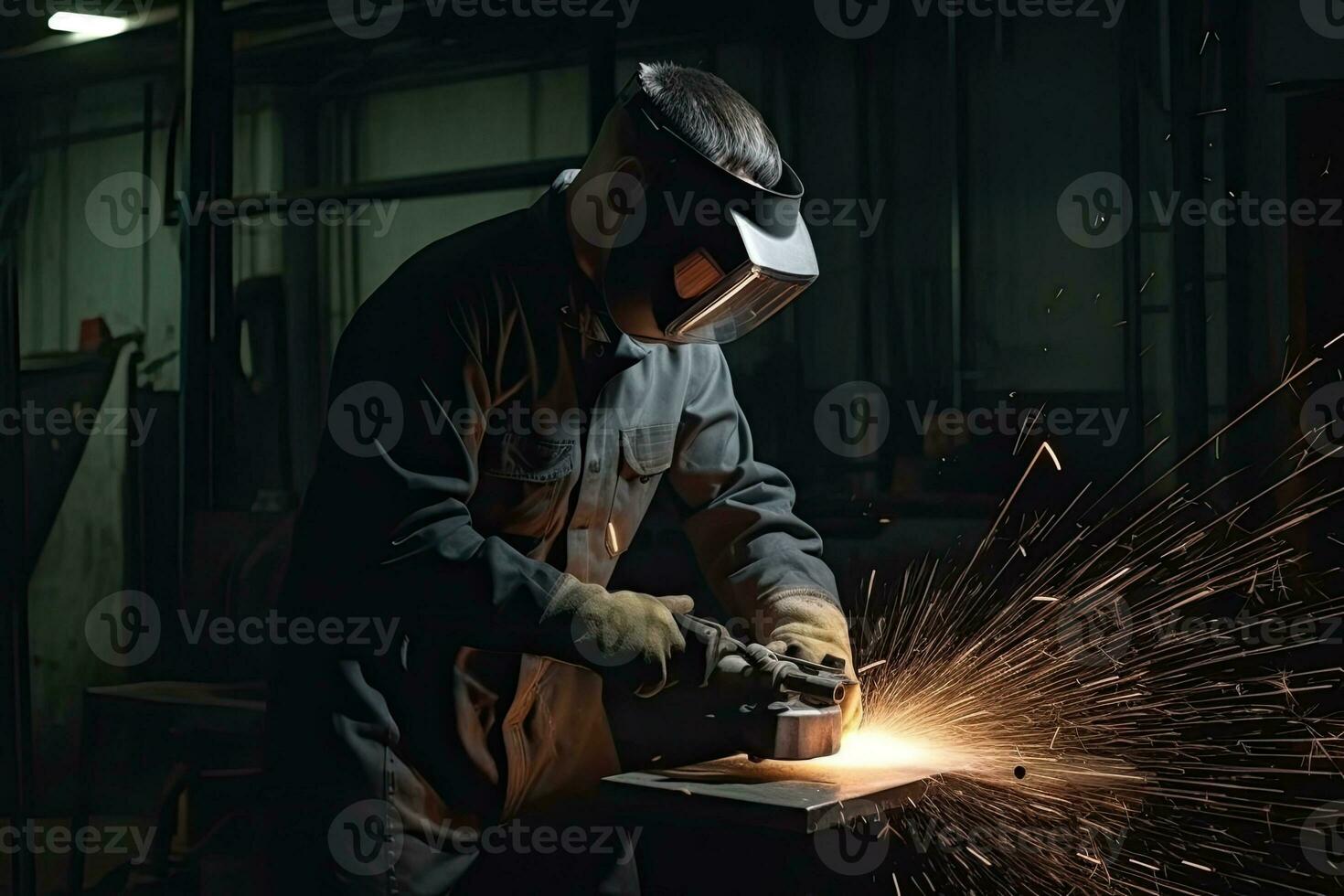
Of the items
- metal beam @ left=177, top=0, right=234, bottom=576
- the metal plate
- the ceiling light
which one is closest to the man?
the metal plate

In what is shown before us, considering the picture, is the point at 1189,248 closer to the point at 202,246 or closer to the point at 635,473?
the point at 635,473

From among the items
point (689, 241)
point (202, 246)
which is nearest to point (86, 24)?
point (202, 246)

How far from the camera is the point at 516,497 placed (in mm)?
Answer: 2225

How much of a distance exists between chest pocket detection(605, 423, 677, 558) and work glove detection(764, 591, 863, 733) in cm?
28

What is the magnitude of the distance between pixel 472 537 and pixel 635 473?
41cm

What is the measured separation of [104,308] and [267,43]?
81 centimetres

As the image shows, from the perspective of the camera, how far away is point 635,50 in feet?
10.8

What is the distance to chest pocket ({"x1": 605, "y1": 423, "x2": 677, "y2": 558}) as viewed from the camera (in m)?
2.33

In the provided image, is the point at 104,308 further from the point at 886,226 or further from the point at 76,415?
the point at 886,226

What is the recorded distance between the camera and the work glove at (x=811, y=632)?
2.13 m


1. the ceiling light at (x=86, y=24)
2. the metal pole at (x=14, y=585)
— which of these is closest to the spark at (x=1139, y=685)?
the metal pole at (x=14, y=585)

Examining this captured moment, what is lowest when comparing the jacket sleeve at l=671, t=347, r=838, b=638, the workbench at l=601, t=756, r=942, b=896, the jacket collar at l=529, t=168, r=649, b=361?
the workbench at l=601, t=756, r=942, b=896

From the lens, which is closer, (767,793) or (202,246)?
(767,793)

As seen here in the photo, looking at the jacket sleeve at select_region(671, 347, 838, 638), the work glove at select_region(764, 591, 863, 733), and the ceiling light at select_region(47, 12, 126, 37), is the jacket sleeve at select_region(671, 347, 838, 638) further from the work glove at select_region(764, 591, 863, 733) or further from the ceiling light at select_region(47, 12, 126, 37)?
the ceiling light at select_region(47, 12, 126, 37)
